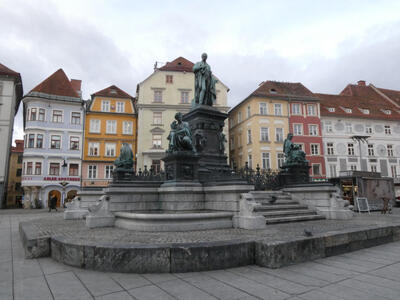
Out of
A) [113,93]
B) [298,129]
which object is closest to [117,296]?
[298,129]

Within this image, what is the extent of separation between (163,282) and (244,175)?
898cm

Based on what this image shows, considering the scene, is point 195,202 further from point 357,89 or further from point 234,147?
point 357,89

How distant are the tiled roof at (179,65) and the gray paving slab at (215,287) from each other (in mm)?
35838

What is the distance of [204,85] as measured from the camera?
1294 centimetres

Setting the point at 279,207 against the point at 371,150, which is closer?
the point at 279,207

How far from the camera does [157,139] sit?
1419 inches

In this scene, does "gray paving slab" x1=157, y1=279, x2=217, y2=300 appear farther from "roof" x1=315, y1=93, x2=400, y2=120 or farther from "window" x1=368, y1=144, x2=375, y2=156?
"window" x1=368, y1=144, x2=375, y2=156

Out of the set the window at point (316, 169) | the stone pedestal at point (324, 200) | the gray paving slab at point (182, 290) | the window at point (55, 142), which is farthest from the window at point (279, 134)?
the gray paving slab at point (182, 290)

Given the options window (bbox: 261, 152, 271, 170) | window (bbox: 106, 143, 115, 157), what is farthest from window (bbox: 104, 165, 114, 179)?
window (bbox: 261, 152, 271, 170)

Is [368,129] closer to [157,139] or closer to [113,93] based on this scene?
[157,139]

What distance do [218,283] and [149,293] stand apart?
0.96 metres

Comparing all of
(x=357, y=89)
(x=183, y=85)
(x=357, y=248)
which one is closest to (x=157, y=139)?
(x=183, y=85)

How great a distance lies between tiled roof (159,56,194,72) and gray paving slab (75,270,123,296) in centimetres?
3554

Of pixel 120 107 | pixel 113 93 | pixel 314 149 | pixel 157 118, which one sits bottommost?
pixel 314 149
